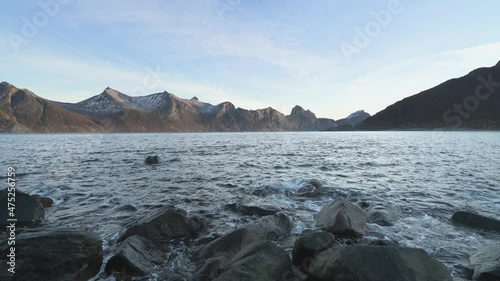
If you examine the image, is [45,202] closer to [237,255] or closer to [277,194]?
[237,255]

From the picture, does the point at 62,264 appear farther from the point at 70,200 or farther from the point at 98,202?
the point at 70,200

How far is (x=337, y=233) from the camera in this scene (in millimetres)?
13438

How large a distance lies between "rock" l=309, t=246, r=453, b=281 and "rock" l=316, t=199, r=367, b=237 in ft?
16.2

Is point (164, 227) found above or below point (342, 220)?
below

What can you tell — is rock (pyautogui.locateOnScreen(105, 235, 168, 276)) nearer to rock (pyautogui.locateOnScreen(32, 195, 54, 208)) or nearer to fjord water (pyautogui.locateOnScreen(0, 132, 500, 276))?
fjord water (pyautogui.locateOnScreen(0, 132, 500, 276))

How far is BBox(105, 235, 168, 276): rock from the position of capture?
32.0 ft

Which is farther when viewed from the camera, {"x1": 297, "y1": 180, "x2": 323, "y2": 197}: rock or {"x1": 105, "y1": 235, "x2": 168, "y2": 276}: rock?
{"x1": 297, "y1": 180, "x2": 323, "y2": 197}: rock

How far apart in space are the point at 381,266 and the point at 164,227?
9.72m

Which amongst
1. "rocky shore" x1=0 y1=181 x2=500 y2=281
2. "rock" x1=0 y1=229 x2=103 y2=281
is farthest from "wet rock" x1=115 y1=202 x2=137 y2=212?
"rock" x1=0 y1=229 x2=103 y2=281

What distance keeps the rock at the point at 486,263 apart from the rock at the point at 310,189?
11743mm

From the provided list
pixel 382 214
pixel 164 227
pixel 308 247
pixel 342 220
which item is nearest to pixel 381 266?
pixel 308 247

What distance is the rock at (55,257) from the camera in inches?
342

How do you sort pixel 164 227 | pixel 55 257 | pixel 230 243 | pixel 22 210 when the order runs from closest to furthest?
pixel 55 257 → pixel 230 243 → pixel 164 227 → pixel 22 210

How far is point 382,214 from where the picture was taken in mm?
15828
